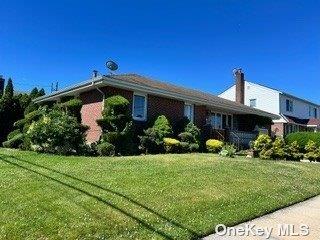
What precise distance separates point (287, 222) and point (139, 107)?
14123 mm

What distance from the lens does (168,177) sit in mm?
10922

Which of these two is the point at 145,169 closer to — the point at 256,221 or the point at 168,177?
the point at 168,177

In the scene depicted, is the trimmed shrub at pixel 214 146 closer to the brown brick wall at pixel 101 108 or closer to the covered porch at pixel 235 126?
the brown brick wall at pixel 101 108

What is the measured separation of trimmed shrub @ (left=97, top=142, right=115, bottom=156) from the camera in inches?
667

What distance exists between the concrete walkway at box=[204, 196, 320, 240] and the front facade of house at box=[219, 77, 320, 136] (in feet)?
107

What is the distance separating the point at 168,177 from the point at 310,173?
304 inches

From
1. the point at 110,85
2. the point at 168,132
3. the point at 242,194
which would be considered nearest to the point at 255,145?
the point at 168,132

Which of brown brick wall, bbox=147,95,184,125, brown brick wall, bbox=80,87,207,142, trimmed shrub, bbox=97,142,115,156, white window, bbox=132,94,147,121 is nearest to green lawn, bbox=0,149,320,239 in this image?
trimmed shrub, bbox=97,142,115,156

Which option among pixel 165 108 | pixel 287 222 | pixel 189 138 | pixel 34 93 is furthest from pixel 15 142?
pixel 287 222

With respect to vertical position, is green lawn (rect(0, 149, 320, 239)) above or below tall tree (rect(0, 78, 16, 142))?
below

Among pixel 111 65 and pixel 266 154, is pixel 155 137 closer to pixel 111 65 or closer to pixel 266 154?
pixel 111 65

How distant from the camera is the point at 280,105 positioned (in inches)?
1705

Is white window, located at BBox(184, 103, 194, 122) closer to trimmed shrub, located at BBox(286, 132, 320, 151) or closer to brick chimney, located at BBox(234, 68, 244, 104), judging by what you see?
trimmed shrub, located at BBox(286, 132, 320, 151)

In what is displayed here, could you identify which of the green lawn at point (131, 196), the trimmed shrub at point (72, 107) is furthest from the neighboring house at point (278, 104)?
the green lawn at point (131, 196)
